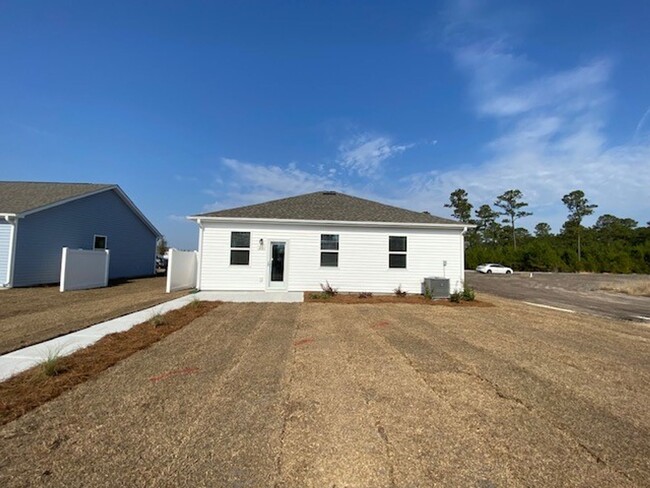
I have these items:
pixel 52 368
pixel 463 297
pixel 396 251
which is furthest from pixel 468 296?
pixel 52 368

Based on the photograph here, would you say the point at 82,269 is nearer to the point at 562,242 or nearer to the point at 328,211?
the point at 328,211

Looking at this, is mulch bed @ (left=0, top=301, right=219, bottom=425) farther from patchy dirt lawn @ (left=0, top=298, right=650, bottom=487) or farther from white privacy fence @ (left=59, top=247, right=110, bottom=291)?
white privacy fence @ (left=59, top=247, right=110, bottom=291)

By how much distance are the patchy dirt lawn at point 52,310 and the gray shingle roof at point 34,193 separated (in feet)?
11.5

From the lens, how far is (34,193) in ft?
52.3

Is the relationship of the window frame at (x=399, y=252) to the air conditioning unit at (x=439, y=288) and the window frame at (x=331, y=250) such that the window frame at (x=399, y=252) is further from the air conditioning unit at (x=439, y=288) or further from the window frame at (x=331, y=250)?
the window frame at (x=331, y=250)

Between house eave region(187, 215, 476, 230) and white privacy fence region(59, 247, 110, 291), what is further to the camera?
house eave region(187, 215, 476, 230)

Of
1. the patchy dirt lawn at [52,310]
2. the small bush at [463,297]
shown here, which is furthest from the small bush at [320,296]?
the patchy dirt lawn at [52,310]

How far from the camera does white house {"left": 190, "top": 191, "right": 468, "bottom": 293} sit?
12.8 m

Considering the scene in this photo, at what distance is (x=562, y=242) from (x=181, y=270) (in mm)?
55672

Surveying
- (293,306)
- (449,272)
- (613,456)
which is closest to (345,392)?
(613,456)

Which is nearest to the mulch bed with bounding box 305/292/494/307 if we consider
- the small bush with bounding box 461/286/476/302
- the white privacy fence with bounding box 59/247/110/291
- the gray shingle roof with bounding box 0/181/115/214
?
the small bush with bounding box 461/286/476/302

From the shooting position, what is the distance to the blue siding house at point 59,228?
12.9 m

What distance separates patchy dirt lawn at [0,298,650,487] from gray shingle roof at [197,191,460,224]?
7808 mm

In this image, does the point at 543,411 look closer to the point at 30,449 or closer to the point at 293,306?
the point at 30,449
